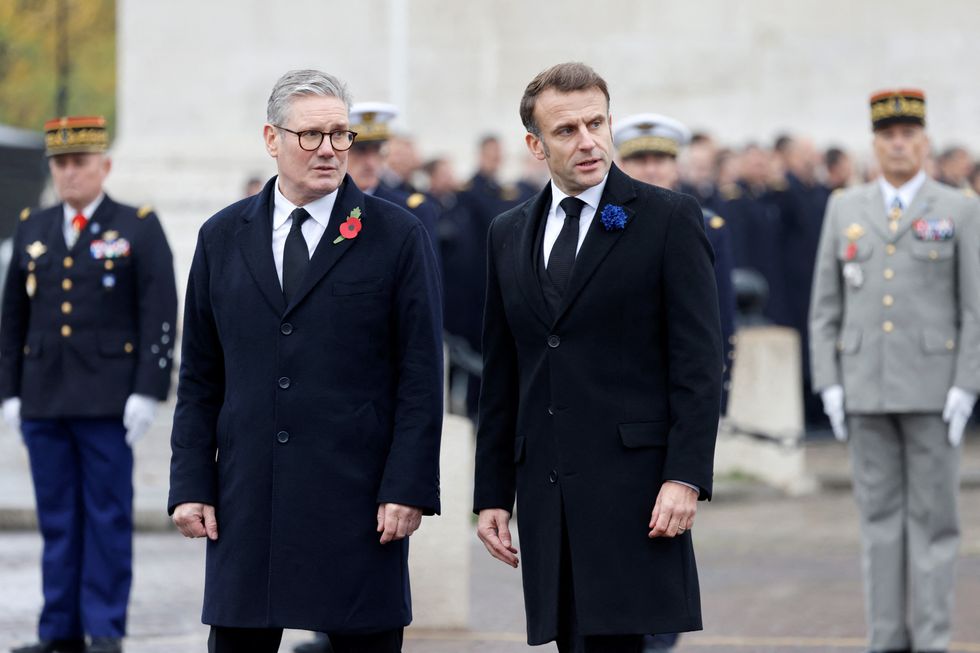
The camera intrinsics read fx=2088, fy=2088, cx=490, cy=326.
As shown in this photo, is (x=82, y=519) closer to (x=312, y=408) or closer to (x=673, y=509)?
(x=312, y=408)

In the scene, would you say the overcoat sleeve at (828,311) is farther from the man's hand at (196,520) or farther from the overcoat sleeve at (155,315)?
the man's hand at (196,520)

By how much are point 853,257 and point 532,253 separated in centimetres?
307

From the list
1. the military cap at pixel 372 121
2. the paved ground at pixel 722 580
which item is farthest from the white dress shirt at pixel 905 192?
the military cap at pixel 372 121

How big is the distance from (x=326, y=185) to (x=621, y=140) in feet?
10.1

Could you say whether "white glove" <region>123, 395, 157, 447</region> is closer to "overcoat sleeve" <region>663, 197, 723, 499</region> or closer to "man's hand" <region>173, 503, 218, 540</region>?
"man's hand" <region>173, 503, 218, 540</region>

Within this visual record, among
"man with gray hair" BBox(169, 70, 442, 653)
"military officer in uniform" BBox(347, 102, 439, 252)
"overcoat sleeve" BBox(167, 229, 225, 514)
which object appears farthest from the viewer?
"military officer in uniform" BBox(347, 102, 439, 252)

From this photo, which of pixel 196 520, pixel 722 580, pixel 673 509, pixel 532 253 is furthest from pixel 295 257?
pixel 722 580

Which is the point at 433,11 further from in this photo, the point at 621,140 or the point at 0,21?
the point at 0,21

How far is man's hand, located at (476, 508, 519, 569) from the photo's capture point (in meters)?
5.50

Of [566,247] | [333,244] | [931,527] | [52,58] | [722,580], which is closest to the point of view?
[566,247]

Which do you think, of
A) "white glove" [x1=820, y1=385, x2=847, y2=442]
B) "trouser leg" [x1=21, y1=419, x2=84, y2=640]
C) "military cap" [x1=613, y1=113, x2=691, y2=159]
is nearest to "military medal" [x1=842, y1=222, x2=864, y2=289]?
"white glove" [x1=820, y1=385, x2=847, y2=442]

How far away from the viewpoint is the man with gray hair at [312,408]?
5457 millimetres

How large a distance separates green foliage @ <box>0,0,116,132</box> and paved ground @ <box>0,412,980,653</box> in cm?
1987

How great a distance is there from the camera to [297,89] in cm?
559
